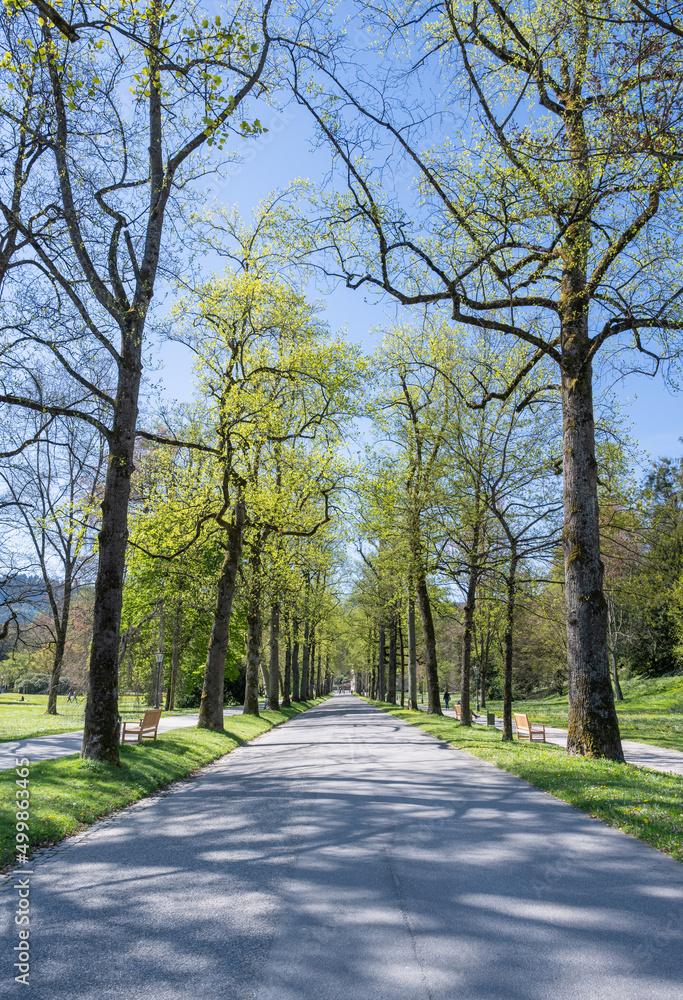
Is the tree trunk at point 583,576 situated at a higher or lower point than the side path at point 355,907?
higher

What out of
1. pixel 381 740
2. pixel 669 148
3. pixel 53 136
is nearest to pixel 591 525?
pixel 669 148

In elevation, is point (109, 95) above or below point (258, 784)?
above

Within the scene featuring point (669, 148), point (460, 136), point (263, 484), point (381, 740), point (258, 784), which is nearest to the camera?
point (669, 148)

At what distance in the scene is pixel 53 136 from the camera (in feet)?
33.0

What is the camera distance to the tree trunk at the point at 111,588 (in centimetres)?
1018

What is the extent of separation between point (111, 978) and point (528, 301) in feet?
38.6

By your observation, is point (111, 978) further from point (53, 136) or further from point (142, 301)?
point (53, 136)

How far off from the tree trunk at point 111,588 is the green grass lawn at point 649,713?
15255 mm

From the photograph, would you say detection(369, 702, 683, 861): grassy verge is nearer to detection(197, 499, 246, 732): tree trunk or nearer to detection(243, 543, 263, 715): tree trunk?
detection(197, 499, 246, 732): tree trunk

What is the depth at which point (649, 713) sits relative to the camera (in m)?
32.3

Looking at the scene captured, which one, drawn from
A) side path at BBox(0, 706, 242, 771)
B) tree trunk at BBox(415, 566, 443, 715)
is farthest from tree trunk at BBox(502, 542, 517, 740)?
side path at BBox(0, 706, 242, 771)

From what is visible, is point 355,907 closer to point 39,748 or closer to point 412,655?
point 39,748

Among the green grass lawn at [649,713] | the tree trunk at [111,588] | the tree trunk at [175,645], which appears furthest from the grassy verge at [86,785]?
the tree trunk at [175,645]

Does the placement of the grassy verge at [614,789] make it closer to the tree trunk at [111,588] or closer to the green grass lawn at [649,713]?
the tree trunk at [111,588]
